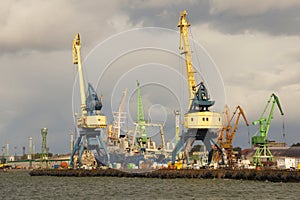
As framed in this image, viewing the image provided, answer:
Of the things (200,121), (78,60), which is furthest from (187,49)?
(78,60)

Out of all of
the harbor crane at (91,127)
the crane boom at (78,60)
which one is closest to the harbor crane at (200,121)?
the harbor crane at (91,127)

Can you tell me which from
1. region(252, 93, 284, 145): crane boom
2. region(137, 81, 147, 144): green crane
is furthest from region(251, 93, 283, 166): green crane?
region(137, 81, 147, 144): green crane

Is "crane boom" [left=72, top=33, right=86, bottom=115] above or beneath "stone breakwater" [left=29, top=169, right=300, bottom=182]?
above

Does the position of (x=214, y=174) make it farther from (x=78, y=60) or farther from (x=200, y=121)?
(x=78, y=60)

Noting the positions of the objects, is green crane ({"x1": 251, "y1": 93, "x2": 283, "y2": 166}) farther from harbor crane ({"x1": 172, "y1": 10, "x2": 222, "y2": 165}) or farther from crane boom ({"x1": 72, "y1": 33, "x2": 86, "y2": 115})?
crane boom ({"x1": 72, "y1": 33, "x2": 86, "y2": 115})

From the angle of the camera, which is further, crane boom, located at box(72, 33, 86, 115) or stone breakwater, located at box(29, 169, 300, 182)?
crane boom, located at box(72, 33, 86, 115)

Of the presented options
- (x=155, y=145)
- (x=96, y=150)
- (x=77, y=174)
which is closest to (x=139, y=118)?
(x=155, y=145)

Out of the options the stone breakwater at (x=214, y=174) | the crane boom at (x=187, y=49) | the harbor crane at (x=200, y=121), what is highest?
the crane boom at (x=187, y=49)

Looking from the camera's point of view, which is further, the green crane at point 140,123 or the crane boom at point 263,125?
the green crane at point 140,123

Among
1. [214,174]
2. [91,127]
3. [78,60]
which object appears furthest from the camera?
[78,60]

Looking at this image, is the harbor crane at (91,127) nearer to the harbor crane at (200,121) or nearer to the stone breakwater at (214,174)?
the stone breakwater at (214,174)

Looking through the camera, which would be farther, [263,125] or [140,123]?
[140,123]

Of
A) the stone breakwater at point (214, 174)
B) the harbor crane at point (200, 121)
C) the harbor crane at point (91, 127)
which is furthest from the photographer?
the harbor crane at point (91, 127)

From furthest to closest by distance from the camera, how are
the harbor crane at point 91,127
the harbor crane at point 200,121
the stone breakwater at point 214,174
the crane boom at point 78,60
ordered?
the crane boom at point 78,60
the harbor crane at point 91,127
the harbor crane at point 200,121
the stone breakwater at point 214,174
